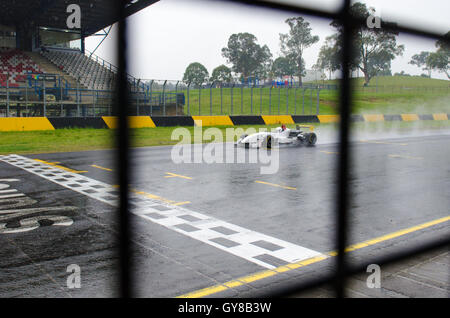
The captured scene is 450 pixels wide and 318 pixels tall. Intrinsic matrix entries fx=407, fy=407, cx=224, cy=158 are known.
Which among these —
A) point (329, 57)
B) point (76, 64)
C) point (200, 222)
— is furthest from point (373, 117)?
point (329, 57)

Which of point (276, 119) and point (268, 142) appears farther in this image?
point (276, 119)

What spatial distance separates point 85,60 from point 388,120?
2282 centimetres

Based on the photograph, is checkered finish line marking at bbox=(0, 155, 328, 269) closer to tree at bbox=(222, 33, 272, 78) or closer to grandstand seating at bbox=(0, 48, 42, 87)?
tree at bbox=(222, 33, 272, 78)

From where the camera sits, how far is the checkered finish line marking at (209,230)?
14.2ft

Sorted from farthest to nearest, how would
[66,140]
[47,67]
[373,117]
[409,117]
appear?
[409,117]
[47,67]
[373,117]
[66,140]

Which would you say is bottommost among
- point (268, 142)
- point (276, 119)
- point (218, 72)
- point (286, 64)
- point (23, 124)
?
point (268, 142)

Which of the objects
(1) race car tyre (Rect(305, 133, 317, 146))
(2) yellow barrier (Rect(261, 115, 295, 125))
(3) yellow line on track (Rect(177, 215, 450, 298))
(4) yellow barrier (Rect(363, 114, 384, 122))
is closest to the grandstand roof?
(2) yellow barrier (Rect(261, 115, 295, 125))

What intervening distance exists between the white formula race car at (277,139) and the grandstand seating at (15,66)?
62.4 ft

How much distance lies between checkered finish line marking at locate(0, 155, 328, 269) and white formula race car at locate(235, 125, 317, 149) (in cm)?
665

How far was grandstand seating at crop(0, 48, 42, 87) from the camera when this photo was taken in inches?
1051

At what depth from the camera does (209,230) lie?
207 inches

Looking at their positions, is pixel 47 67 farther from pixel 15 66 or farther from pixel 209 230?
pixel 209 230

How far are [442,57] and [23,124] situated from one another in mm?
17154

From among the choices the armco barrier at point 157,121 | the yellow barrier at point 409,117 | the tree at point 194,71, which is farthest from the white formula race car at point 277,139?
the yellow barrier at point 409,117
